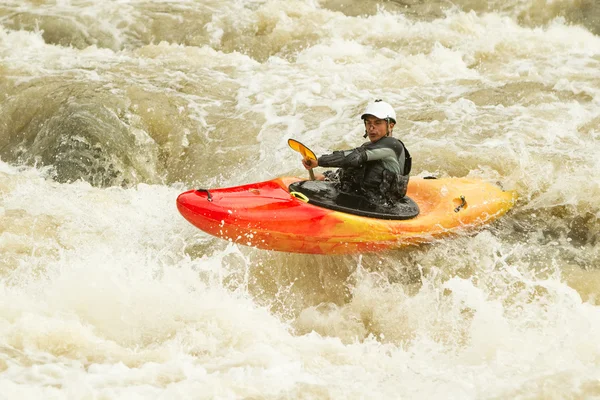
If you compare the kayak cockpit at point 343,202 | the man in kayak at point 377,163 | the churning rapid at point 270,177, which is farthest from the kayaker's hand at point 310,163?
the churning rapid at point 270,177

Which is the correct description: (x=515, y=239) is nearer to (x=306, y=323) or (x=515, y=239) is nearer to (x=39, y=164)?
(x=306, y=323)

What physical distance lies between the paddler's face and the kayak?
0.61m

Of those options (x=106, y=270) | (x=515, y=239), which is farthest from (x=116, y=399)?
(x=515, y=239)

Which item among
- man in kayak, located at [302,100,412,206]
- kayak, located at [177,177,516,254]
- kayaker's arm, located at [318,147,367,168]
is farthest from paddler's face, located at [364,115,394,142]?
kayak, located at [177,177,516,254]

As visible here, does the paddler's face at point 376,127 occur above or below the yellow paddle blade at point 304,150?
above

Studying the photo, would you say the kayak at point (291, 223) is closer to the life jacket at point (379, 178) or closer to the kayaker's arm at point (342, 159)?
the life jacket at point (379, 178)

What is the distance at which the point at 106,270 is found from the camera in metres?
4.54

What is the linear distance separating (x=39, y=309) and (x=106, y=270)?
2.03 ft

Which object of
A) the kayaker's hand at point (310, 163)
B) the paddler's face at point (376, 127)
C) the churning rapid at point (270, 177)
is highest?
the paddler's face at point (376, 127)

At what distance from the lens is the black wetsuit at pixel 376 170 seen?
500 cm

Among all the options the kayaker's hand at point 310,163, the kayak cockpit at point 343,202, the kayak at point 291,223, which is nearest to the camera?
the kayak at point 291,223

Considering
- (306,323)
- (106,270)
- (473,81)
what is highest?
(473,81)

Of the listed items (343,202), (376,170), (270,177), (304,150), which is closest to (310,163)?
(304,150)

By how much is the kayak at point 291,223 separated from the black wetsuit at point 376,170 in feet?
0.71
